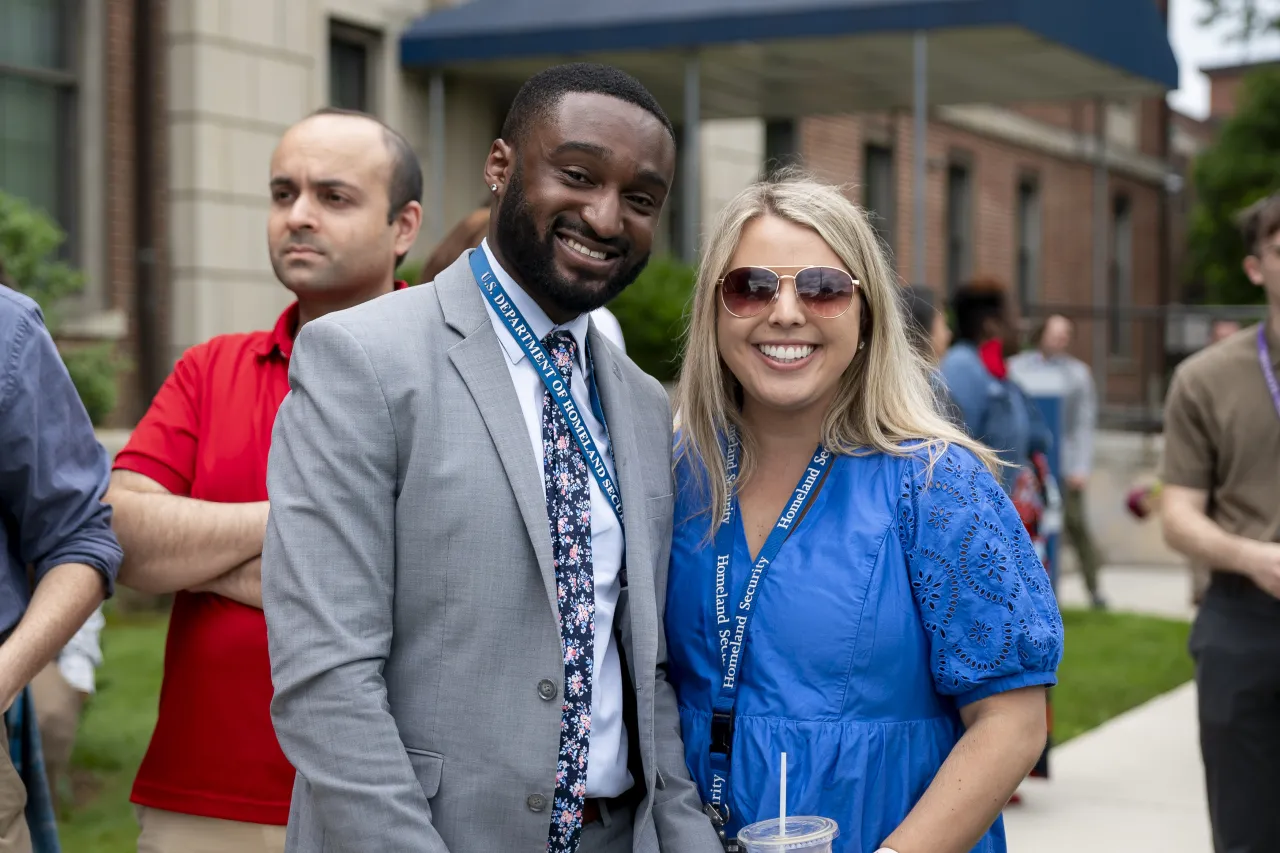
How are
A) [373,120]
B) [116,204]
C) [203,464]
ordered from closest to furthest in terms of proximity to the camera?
[203,464] < [373,120] < [116,204]

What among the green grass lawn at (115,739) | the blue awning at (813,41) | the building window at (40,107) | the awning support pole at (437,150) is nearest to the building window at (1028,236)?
the blue awning at (813,41)

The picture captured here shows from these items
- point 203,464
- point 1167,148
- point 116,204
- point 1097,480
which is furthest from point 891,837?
point 1167,148

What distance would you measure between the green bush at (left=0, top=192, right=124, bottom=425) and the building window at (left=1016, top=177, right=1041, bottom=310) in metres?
20.7

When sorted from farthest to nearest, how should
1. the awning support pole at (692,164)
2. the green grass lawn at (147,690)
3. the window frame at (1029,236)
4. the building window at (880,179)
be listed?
the window frame at (1029,236) < the building window at (880,179) < the awning support pole at (692,164) < the green grass lawn at (147,690)

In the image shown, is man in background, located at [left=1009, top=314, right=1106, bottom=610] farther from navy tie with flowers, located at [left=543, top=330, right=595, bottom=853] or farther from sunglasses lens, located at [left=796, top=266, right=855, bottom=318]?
navy tie with flowers, located at [left=543, top=330, right=595, bottom=853]

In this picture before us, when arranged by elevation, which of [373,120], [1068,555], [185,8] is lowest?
[1068,555]

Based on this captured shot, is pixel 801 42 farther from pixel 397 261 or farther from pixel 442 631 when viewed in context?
pixel 442 631

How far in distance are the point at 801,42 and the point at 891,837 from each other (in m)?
10.5

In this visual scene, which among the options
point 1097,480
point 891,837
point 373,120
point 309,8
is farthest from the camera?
point 1097,480

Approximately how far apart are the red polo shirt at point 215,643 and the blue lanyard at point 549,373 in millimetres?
774

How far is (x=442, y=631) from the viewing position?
2.29 m

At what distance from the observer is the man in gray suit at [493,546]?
2229 millimetres

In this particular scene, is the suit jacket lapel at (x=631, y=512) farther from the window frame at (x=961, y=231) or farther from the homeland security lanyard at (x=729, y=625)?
the window frame at (x=961, y=231)

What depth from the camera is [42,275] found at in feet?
22.7
